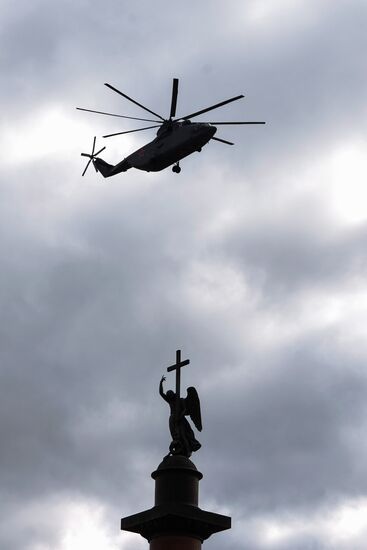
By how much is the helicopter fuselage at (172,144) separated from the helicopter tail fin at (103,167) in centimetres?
539

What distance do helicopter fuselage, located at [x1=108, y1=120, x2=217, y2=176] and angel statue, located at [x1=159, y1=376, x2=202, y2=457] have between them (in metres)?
15.3

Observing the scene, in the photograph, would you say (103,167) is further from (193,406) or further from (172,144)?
(193,406)

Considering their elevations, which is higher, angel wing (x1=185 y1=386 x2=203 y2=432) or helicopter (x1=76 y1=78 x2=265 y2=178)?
helicopter (x1=76 y1=78 x2=265 y2=178)

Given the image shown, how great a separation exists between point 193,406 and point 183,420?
1.53 ft

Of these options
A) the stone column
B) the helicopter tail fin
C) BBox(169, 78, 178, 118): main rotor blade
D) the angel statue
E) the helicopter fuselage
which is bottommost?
the stone column

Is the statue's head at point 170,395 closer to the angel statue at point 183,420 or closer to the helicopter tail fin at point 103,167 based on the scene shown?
the angel statue at point 183,420

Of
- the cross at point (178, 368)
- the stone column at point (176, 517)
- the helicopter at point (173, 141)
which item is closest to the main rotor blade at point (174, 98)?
the helicopter at point (173, 141)

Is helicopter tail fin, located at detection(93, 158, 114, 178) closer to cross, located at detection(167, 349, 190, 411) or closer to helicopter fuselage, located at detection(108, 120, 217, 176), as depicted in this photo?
helicopter fuselage, located at detection(108, 120, 217, 176)

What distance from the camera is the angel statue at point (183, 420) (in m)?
25.2

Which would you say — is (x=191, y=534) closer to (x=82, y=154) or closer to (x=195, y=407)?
(x=195, y=407)

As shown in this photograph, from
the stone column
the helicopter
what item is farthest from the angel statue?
the helicopter

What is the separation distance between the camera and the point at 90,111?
40.1m

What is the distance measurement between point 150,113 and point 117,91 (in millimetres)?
2344

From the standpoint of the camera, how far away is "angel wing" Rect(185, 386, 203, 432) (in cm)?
2592
